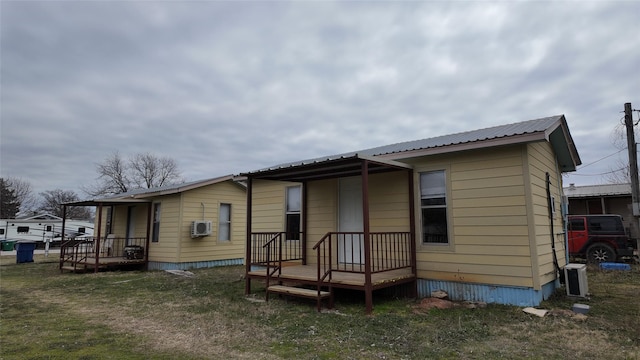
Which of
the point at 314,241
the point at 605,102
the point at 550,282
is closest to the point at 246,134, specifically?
the point at 314,241

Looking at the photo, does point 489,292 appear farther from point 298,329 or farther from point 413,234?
point 298,329

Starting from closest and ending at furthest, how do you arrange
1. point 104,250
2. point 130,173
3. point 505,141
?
point 505,141 → point 104,250 → point 130,173

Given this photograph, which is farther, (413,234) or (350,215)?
(350,215)

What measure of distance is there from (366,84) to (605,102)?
9.38 meters

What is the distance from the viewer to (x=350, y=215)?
24.9ft

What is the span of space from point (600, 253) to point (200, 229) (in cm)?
1323

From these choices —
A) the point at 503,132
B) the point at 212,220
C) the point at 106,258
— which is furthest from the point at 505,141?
the point at 106,258

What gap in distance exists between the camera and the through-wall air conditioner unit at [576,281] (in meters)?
5.96

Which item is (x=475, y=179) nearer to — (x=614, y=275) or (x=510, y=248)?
(x=510, y=248)

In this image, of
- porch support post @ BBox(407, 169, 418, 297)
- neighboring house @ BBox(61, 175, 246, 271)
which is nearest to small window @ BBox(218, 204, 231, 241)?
neighboring house @ BBox(61, 175, 246, 271)

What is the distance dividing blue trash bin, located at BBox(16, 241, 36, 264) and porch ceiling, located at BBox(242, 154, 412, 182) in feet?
44.4

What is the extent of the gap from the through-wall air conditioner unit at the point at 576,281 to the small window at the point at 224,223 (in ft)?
34.8

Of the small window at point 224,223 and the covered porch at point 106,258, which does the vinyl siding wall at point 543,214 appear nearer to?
the small window at point 224,223

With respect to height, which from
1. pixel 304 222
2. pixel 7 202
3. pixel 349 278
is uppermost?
pixel 7 202
